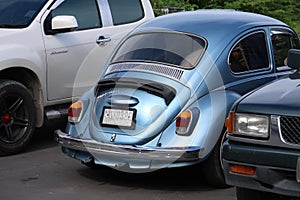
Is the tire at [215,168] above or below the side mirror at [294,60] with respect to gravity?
below

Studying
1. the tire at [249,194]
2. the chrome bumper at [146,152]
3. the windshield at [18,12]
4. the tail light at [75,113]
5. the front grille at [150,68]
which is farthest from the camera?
the windshield at [18,12]

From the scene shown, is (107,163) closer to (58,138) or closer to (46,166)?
(58,138)

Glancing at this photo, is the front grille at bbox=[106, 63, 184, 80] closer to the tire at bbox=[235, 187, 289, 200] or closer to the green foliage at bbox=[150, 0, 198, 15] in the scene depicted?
the tire at bbox=[235, 187, 289, 200]

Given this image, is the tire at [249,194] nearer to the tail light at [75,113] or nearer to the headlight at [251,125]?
the headlight at [251,125]

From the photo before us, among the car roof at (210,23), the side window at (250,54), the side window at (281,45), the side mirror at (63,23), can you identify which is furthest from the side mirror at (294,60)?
the side mirror at (63,23)

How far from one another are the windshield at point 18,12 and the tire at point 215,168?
3207mm

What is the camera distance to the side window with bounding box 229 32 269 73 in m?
7.25

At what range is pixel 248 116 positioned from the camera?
533 cm

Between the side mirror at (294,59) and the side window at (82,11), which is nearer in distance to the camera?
the side mirror at (294,59)

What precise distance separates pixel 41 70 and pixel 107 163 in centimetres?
234

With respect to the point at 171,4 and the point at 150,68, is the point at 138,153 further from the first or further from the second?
the point at 171,4

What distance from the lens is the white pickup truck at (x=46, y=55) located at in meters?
8.36

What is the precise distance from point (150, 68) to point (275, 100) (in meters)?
2.08

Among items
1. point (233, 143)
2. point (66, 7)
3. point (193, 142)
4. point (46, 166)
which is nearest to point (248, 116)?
point (233, 143)
